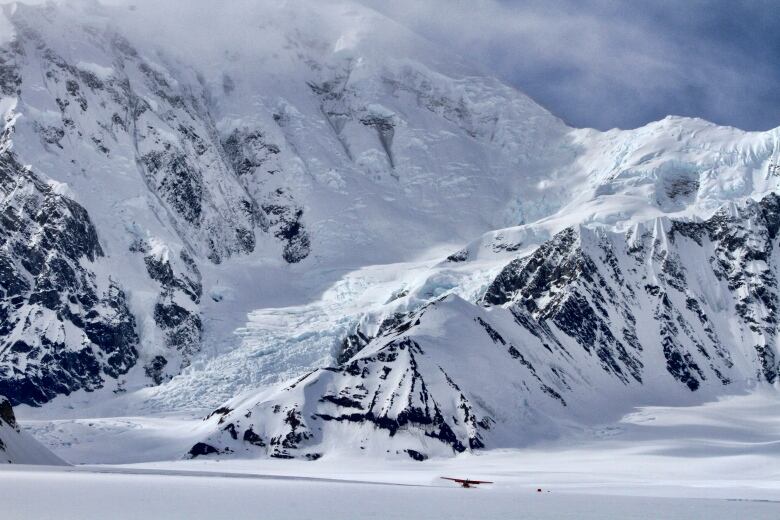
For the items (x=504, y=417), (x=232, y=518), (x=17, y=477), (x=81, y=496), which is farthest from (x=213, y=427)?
(x=232, y=518)

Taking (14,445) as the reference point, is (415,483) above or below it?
below

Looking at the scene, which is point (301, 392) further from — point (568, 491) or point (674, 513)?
point (674, 513)

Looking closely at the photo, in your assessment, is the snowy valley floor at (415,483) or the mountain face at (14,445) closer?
the snowy valley floor at (415,483)

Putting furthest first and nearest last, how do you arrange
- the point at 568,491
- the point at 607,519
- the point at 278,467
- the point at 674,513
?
the point at 278,467, the point at 568,491, the point at 674,513, the point at 607,519

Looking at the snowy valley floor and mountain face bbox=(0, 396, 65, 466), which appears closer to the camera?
the snowy valley floor
